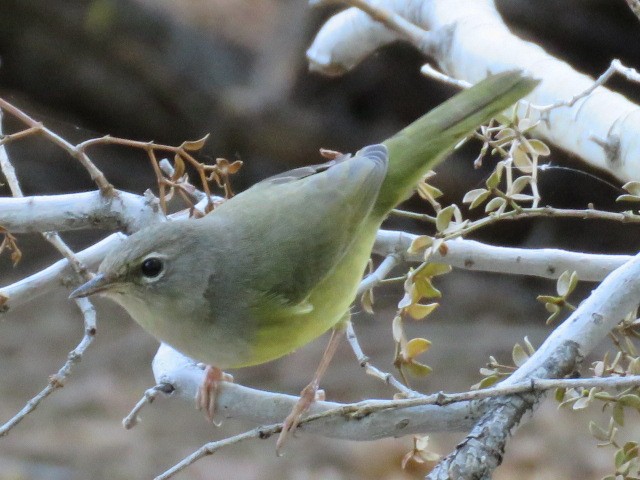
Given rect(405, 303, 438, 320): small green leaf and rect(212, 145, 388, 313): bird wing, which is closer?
rect(405, 303, 438, 320): small green leaf

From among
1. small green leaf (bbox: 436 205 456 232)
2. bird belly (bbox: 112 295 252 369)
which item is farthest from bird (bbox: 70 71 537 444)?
small green leaf (bbox: 436 205 456 232)

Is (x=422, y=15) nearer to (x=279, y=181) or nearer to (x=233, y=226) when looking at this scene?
(x=279, y=181)

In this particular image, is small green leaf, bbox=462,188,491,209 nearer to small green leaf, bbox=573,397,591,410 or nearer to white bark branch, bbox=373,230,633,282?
white bark branch, bbox=373,230,633,282

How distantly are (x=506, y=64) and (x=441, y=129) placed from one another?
30 cm

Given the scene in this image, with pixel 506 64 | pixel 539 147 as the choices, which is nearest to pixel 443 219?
pixel 539 147

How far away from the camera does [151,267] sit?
2.02 m

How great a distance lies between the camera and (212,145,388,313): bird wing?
225 cm

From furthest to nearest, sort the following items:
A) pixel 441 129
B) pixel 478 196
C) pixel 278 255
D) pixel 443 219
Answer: pixel 441 129, pixel 278 255, pixel 478 196, pixel 443 219

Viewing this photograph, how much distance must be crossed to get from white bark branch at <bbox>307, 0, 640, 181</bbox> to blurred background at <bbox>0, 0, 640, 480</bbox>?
85.6 inches

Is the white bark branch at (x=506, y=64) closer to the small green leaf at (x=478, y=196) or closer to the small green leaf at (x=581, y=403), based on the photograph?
the small green leaf at (x=478, y=196)

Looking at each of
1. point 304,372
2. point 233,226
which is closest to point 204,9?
point 304,372

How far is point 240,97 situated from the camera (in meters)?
5.53

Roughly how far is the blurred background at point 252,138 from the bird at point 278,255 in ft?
9.03

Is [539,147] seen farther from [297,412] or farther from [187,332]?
[187,332]
